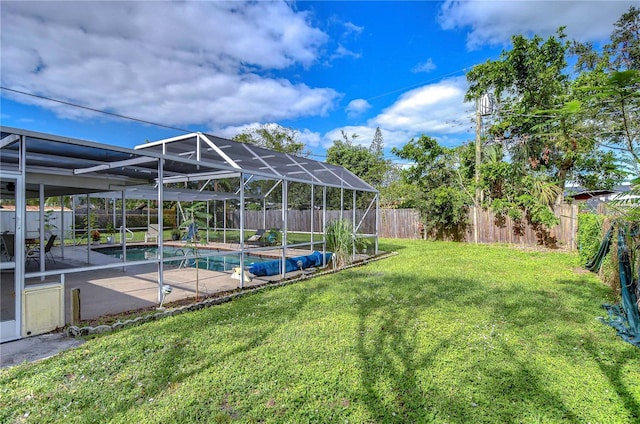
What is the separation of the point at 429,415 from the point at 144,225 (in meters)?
21.7

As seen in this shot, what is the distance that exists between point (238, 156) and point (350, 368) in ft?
20.4

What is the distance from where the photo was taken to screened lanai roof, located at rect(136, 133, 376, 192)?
773cm

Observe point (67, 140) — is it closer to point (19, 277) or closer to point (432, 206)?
point (19, 277)

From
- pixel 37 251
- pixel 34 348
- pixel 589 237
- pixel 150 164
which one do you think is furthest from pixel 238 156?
pixel 589 237

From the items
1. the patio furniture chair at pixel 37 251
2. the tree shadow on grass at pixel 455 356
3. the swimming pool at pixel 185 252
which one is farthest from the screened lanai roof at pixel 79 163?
the tree shadow on grass at pixel 455 356

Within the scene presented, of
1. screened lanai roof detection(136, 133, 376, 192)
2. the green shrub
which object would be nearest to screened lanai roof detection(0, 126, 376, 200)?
screened lanai roof detection(136, 133, 376, 192)

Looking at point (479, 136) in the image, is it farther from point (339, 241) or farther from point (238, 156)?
point (238, 156)

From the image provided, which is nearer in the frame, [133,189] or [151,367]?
[151,367]

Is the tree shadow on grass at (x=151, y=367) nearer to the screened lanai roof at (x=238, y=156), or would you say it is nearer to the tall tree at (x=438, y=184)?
the screened lanai roof at (x=238, y=156)

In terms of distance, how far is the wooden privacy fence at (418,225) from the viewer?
39.1 feet

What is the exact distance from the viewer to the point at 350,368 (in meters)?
3.19

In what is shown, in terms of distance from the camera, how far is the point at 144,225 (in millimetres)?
20422

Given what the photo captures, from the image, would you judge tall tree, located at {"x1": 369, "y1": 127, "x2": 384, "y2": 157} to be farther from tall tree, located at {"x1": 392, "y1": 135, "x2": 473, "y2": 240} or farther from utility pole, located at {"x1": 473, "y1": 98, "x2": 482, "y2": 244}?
utility pole, located at {"x1": 473, "y1": 98, "x2": 482, "y2": 244}

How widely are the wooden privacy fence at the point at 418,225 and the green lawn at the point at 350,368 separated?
19.7ft
